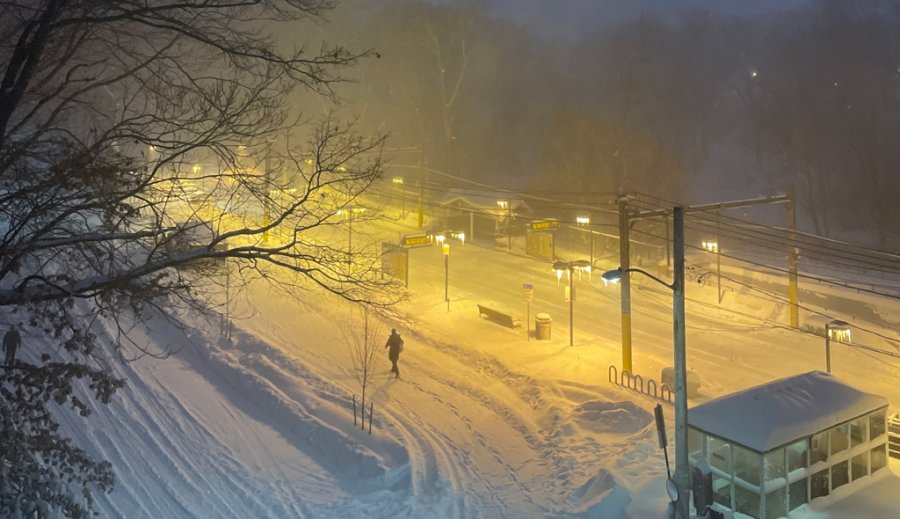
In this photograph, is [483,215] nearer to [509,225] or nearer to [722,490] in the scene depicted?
[509,225]

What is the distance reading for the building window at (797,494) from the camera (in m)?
10.6

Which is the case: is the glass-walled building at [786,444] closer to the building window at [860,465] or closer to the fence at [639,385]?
the building window at [860,465]

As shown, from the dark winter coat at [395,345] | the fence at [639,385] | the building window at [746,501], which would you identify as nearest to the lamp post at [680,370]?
the building window at [746,501]

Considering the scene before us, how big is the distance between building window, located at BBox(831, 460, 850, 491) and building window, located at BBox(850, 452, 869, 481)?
0.30 m

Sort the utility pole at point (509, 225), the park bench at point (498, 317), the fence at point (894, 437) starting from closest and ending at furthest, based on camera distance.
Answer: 1. the fence at point (894, 437)
2. the park bench at point (498, 317)
3. the utility pole at point (509, 225)

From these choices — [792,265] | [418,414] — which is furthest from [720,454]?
[792,265]

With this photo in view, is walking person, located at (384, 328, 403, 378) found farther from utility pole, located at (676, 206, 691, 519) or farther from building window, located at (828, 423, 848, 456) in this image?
building window, located at (828, 423, 848, 456)

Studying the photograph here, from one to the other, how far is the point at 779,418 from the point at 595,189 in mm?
32525

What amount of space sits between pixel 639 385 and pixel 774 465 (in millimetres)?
8099

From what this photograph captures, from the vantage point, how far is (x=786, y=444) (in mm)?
10469

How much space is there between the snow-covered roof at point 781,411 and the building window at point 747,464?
0.69 ft

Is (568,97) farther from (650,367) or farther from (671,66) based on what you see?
(650,367)

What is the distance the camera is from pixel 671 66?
62969 millimetres

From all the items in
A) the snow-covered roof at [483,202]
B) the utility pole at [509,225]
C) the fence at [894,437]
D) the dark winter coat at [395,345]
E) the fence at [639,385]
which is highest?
the snow-covered roof at [483,202]
